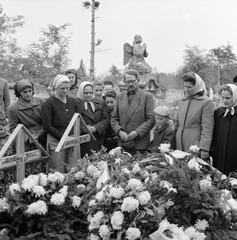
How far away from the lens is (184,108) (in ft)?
14.1

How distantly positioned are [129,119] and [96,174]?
6.19 feet

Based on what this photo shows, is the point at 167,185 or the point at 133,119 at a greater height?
the point at 133,119

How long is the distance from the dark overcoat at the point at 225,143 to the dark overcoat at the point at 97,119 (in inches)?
60.9

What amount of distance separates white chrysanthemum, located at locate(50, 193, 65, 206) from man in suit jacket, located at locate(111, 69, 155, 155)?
2150 mm

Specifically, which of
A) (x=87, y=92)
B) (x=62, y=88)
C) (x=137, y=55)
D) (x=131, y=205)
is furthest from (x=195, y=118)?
(x=137, y=55)

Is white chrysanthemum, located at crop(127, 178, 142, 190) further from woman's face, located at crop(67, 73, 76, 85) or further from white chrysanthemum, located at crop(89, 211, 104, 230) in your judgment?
woman's face, located at crop(67, 73, 76, 85)

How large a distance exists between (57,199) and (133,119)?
7.81ft

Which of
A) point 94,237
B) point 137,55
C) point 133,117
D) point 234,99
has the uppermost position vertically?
point 137,55

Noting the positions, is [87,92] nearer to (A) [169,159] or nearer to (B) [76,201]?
(A) [169,159]

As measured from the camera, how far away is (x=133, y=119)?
15.4ft

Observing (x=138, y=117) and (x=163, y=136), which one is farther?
(x=138, y=117)

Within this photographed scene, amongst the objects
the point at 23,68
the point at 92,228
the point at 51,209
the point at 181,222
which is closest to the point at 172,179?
the point at 181,222

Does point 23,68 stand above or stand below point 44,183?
above

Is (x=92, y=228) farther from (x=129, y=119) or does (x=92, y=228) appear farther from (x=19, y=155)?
(x=129, y=119)
